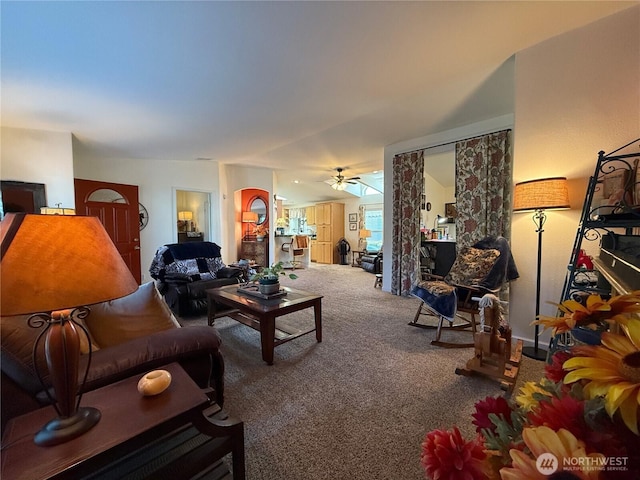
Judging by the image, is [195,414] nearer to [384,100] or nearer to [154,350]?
[154,350]

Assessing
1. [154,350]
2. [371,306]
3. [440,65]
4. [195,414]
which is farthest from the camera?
[371,306]

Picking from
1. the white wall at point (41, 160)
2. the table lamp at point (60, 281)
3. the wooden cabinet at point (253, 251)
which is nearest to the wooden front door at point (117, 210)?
the white wall at point (41, 160)

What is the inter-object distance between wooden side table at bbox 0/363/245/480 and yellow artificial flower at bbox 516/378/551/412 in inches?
37.9

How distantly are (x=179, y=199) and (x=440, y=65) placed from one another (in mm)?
6792

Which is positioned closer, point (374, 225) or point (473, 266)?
point (473, 266)

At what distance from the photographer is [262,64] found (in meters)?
2.29

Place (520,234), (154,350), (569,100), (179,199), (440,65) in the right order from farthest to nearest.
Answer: (179,199) < (520,234) < (440,65) < (569,100) < (154,350)

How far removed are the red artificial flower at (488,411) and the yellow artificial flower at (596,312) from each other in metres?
0.17

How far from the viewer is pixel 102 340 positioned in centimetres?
149

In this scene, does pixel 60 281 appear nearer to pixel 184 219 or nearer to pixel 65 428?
pixel 65 428

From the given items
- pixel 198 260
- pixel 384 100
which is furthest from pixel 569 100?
pixel 198 260

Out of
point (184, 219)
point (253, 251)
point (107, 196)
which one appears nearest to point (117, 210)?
point (107, 196)

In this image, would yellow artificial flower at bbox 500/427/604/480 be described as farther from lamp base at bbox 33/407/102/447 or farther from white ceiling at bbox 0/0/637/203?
white ceiling at bbox 0/0/637/203

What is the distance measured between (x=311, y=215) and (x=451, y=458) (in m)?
9.54
